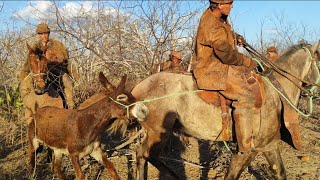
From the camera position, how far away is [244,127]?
4.98 m

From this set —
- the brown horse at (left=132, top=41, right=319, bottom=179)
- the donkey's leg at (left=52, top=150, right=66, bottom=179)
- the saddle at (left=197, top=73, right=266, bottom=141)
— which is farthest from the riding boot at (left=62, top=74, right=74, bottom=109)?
the saddle at (left=197, top=73, right=266, bottom=141)

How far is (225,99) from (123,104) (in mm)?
1545

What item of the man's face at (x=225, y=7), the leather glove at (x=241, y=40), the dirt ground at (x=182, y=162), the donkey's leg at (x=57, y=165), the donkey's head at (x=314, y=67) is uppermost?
the man's face at (x=225, y=7)

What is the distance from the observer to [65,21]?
309 inches

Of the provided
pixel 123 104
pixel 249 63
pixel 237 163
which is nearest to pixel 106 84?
pixel 123 104

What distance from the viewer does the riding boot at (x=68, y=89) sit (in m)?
7.40

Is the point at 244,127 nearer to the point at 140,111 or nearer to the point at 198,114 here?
the point at 198,114

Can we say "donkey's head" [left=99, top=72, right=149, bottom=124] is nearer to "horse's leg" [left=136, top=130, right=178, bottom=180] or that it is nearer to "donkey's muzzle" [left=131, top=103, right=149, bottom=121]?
"donkey's muzzle" [left=131, top=103, right=149, bottom=121]

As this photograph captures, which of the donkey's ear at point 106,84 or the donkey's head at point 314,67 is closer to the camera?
the donkey's head at point 314,67

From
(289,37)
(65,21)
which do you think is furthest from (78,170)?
(289,37)

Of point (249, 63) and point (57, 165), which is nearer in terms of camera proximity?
point (249, 63)

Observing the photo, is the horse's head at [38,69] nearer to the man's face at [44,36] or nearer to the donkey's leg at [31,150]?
the man's face at [44,36]

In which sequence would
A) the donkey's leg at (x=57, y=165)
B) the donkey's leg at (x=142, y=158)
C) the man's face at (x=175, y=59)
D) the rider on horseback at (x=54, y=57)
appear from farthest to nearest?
1. the man's face at (x=175, y=59)
2. the rider on horseback at (x=54, y=57)
3. the donkey's leg at (x=57, y=165)
4. the donkey's leg at (x=142, y=158)

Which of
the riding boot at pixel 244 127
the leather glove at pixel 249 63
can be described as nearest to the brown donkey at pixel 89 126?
the riding boot at pixel 244 127
